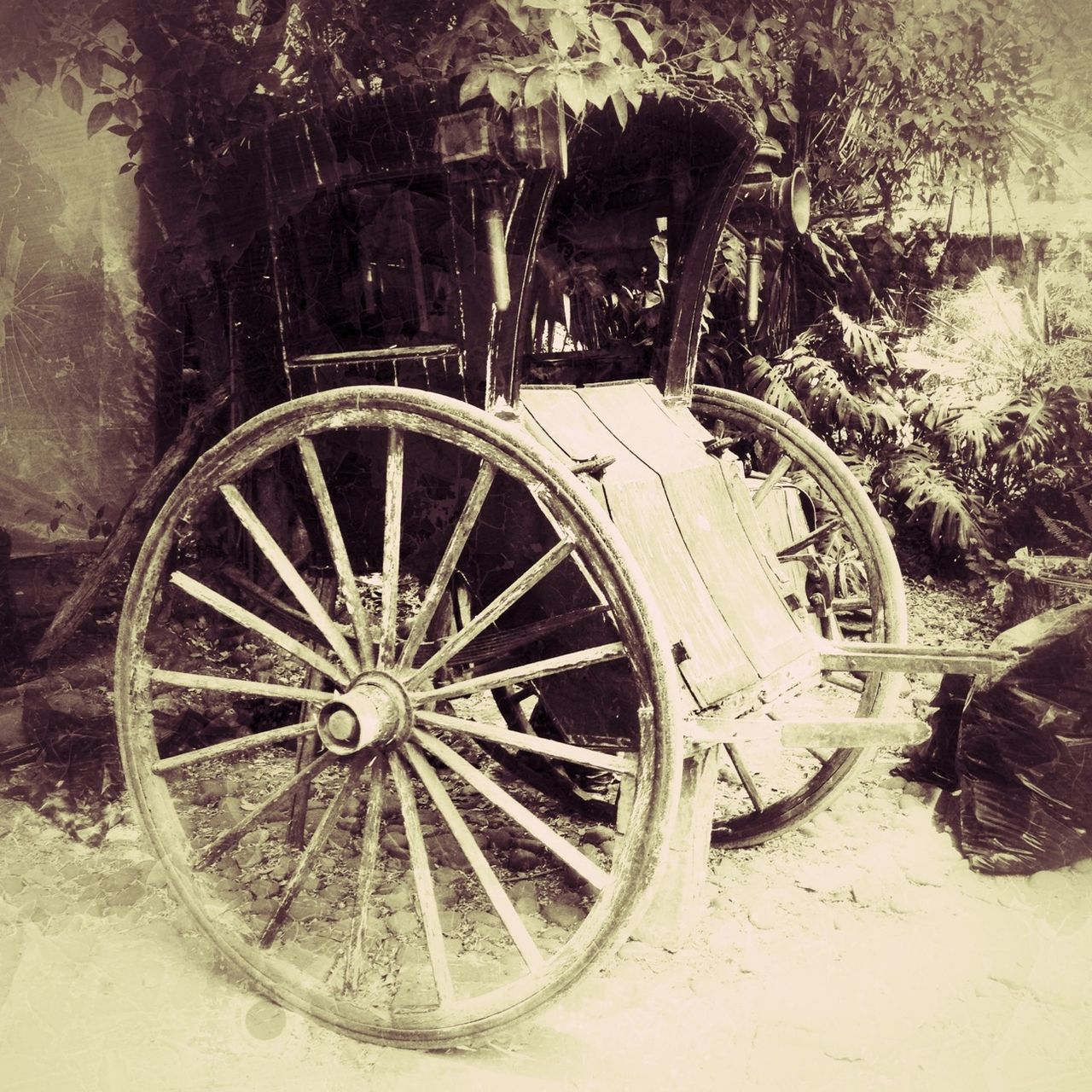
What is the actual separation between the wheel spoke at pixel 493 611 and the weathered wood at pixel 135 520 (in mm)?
1136

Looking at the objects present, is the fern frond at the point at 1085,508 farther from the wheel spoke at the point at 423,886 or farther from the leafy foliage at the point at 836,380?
the wheel spoke at the point at 423,886

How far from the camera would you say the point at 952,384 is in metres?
3.33

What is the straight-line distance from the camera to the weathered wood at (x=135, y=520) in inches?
103

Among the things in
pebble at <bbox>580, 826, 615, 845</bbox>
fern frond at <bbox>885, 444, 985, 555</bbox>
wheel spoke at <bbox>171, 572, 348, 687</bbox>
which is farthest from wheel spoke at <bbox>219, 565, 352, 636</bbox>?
fern frond at <bbox>885, 444, 985, 555</bbox>

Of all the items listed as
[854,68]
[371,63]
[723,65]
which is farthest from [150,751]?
[854,68]

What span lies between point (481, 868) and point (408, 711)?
1.22ft

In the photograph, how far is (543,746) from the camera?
1856mm

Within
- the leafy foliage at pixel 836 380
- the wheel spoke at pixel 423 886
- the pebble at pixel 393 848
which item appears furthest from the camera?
the leafy foliage at pixel 836 380

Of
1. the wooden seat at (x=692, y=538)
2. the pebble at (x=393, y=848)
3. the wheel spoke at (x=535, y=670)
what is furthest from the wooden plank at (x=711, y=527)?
the pebble at (x=393, y=848)

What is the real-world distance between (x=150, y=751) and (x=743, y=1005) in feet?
5.16

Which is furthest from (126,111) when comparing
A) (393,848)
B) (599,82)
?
(393,848)

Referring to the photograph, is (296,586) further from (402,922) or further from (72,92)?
(72,92)

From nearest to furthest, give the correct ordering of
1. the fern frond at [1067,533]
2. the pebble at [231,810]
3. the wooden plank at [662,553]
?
the wooden plank at [662,553] → the fern frond at [1067,533] → the pebble at [231,810]

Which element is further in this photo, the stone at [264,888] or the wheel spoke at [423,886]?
the stone at [264,888]
